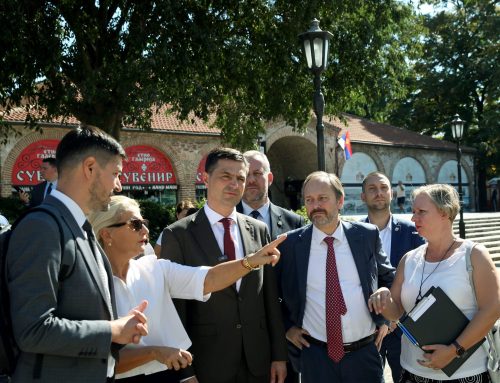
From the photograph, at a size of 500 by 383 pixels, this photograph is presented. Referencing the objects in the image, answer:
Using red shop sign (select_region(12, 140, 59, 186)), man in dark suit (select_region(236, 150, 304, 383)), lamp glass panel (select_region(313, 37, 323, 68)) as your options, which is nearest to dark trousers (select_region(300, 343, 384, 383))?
man in dark suit (select_region(236, 150, 304, 383))

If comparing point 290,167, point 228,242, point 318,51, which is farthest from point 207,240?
point 290,167

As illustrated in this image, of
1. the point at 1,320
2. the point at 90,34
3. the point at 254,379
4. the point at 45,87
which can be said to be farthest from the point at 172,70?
the point at 1,320

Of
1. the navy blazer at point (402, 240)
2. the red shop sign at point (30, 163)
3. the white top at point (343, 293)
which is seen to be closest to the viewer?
the white top at point (343, 293)

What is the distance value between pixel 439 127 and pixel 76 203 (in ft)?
144

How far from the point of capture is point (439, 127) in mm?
42750

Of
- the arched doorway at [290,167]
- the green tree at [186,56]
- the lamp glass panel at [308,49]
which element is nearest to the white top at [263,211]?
the lamp glass panel at [308,49]

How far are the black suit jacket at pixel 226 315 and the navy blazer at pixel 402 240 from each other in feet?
5.49

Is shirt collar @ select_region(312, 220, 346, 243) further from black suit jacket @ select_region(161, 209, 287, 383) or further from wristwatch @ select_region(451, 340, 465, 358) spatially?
wristwatch @ select_region(451, 340, 465, 358)

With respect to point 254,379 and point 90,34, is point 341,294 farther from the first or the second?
point 90,34

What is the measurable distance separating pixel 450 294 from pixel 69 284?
2219mm

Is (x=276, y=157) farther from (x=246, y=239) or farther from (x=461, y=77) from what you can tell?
(x=246, y=239)

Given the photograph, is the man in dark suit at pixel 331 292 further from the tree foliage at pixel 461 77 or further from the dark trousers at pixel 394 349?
the tree foliage at pixel 461 77

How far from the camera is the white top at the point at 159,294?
2957mm

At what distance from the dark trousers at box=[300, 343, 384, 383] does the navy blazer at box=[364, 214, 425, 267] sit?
4.58 ft
